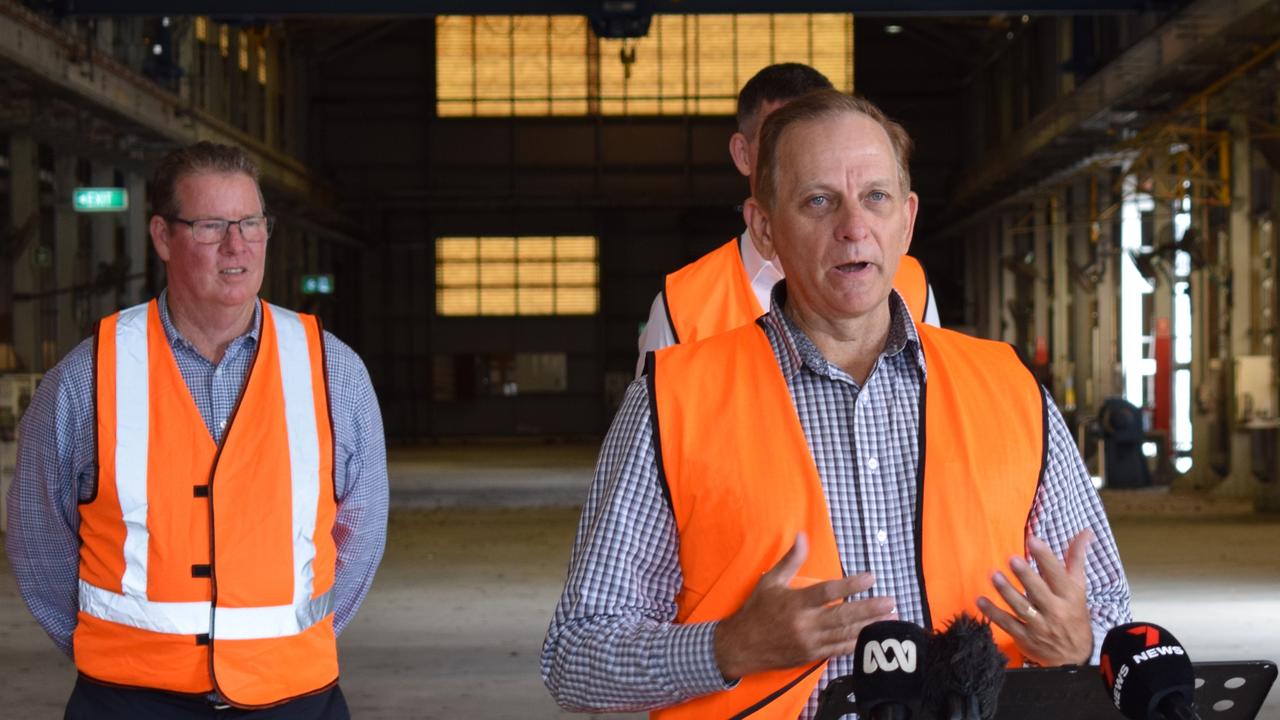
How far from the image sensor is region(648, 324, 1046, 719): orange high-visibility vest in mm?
2350

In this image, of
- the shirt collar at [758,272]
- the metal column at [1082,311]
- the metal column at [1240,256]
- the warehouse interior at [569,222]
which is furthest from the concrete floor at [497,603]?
the metal column at [1082,311]

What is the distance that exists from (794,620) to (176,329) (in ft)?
6.85

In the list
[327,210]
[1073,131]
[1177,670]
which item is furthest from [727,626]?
[327,210]

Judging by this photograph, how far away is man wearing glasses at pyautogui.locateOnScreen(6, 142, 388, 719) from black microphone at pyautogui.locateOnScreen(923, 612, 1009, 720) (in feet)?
6.80

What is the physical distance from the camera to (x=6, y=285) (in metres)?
22.1

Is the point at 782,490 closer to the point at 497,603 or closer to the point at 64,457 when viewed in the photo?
the point at 64,457

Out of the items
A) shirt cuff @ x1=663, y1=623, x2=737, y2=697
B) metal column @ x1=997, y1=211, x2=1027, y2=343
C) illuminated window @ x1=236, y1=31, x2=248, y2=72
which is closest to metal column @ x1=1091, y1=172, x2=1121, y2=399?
metal column @ x1=997, y1=211, x2=1027, y2=343

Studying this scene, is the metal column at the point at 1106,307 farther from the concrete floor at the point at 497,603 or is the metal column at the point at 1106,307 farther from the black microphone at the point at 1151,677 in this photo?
the black microphone at the point at 1151,677

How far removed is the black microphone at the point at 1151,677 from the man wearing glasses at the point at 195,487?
220 cm

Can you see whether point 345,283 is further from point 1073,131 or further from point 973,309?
point 1073,131

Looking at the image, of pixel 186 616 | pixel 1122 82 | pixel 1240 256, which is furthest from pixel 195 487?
pixel 1122 82

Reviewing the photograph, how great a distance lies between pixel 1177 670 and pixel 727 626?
683mm

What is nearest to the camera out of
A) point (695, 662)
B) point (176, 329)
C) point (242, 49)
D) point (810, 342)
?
point (695, 662)

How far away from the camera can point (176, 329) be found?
3.73 meters
